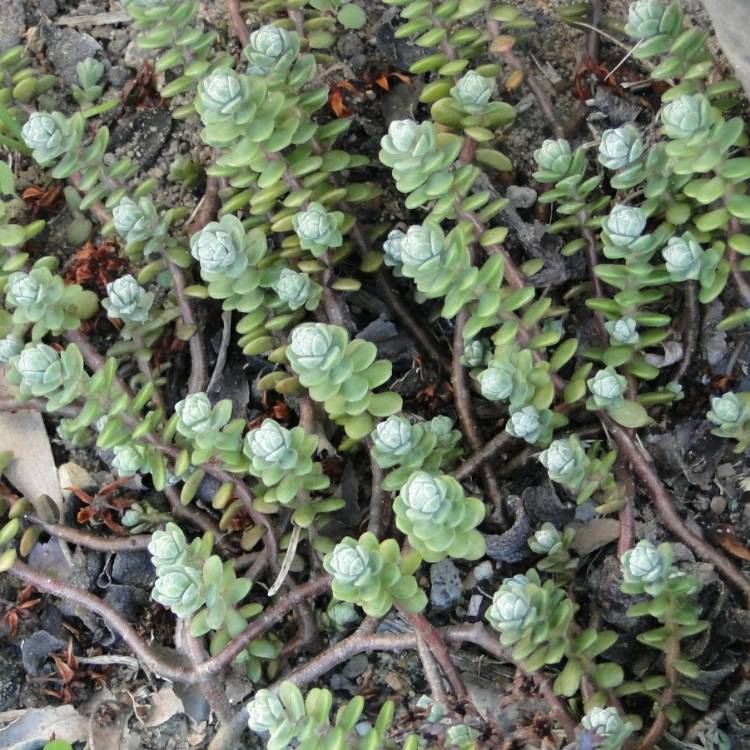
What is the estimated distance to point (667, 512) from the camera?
273cm

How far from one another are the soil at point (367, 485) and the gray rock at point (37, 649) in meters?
0.01

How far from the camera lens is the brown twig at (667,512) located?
8.79 ft

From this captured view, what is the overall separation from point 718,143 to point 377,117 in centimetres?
117

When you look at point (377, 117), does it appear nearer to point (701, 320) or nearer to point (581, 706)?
point (701, 320)

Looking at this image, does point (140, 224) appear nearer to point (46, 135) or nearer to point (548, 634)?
point (46, 135)

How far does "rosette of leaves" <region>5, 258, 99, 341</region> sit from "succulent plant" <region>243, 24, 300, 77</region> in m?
0.81

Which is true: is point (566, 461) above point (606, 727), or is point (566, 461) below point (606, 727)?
A: above

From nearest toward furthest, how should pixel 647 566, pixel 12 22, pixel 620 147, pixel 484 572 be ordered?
pixel 647 566, pixel 620 147, pixel 484 572, pixel 12 22

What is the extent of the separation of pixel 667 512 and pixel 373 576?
0.86 meters

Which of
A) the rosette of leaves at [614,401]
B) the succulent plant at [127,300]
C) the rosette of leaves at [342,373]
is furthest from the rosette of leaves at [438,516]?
the succulent plant at [127,300]

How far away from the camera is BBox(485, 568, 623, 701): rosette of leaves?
2424 millimetres

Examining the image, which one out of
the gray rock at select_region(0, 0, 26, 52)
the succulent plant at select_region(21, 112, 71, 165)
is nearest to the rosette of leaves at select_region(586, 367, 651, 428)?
the succulent plant at select_region(21, 112, 71, 165)

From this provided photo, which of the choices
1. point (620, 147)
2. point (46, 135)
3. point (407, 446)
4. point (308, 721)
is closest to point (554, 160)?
point (620, 147)

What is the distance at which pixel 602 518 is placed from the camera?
2.88 m
